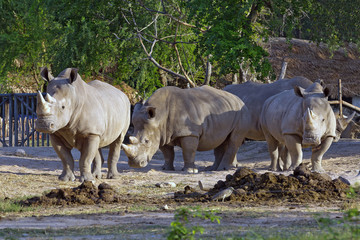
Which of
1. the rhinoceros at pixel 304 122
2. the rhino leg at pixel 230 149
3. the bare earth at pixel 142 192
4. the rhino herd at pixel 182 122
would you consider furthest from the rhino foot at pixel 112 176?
the rhinoceros at pixel 304 122

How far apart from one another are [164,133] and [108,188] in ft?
12.0

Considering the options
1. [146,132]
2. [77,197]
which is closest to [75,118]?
[146,132]

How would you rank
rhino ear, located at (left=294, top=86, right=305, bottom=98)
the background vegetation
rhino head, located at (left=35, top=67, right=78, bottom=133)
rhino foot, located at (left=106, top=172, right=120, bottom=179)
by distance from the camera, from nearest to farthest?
rhino head, located at (left=35, top=67, right=78, bottom=133), rhino ear, located at (left=294, top=86, right=305, bottom=98), rhino foot, located at (left=106, top=172, right=120, bottom=179), the background vegetation

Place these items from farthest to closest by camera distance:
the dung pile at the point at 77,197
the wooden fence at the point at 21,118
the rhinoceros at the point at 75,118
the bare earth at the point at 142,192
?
Answer: 1. the wooden fence at the point at 21,118
2. the rhinoceros at the point at 75,118
3. the dung pile at the point at 77,197
4. the bare earth at the point at 142,192

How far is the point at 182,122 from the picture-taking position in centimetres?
1344

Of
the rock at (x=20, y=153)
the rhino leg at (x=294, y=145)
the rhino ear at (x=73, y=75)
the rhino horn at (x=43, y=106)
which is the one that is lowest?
the rock at (x=20, y=153)

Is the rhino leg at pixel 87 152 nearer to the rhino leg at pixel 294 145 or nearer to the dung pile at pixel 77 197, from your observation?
the dung pile at pixel 77 197

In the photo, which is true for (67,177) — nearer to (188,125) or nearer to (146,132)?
(146,132)

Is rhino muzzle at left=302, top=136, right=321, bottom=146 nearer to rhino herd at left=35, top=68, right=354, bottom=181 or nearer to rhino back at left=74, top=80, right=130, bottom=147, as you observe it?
rhino herd at left=35, top=68, right=354, bottom=181

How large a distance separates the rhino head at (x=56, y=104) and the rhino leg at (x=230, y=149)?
4.00m

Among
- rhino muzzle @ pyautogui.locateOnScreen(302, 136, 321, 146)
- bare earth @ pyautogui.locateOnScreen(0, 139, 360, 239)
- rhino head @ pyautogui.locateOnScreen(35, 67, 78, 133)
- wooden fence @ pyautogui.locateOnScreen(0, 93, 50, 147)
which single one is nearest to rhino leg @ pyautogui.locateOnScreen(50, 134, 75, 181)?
bare earth @ pyautogui.locateOnScreen(0, 139, 360, 239)

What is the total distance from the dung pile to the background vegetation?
24.9 ft

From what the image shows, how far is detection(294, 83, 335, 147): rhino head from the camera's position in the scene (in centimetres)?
1185

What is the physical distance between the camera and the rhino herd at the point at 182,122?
11.3 metres
